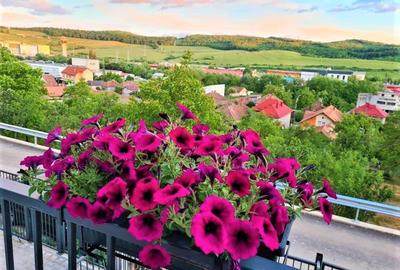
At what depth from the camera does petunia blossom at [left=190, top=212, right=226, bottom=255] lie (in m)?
0.49

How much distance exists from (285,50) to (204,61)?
104 cm

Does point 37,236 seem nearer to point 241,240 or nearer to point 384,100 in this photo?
point 241,240

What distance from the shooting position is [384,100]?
11.0ft

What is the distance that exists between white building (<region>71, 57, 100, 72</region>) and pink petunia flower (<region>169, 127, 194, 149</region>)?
12.8ft

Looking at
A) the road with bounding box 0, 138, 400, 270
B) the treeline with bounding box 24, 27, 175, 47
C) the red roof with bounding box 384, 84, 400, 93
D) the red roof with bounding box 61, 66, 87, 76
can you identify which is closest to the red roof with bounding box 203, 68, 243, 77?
the treeline with bounding box 24, 27, 175, 47

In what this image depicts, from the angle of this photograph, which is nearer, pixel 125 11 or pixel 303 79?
pixel 303 79

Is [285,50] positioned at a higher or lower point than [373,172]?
higher

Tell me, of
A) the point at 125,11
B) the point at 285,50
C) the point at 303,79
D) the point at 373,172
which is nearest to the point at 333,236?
the point at 373,172

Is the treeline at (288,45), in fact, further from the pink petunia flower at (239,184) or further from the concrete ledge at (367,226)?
the pink petunia flower at (239,184)

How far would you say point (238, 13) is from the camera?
4.22 metres

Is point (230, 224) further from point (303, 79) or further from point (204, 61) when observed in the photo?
point (204, 61)

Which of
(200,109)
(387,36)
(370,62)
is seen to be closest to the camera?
(387,36)

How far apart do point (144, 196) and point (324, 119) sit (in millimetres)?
4299

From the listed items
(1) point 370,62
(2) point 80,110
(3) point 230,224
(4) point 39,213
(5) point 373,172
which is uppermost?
(1) point 370,62
